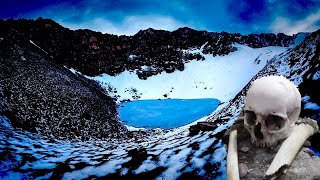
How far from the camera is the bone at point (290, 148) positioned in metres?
1.35

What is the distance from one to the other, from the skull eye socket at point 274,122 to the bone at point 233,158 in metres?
0.23

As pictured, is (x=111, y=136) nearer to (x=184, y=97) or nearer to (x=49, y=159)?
(x=49, y=159)

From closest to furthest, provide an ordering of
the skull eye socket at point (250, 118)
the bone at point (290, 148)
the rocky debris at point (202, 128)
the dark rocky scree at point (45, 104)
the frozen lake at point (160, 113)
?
the bone at point (290, 148), the skull eye socket at point (250, 118), the rocky debris at point (202, 128), the dark rocky scree at point (45, 104), the frozen lake at point (160, 113)

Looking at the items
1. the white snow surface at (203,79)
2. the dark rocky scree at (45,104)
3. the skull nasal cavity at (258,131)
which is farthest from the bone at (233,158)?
the white snow surface at (203,79)

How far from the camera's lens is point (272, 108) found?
4.75ft

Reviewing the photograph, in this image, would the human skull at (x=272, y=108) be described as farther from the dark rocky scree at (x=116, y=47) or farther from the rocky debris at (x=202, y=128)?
the dark rocky scree at (x=116, y=47)

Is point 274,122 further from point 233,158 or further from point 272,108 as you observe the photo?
point 233,158

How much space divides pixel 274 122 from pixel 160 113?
1749cm

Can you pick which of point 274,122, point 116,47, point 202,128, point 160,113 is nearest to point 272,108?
point 274,122

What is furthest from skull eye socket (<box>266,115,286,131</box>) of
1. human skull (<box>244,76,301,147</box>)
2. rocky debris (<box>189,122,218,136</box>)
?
rocky debris (<box>189,122,218,136</box>)

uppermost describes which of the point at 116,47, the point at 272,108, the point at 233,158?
the point at 116,47

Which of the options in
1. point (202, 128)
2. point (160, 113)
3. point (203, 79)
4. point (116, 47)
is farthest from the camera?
point (116, 47)

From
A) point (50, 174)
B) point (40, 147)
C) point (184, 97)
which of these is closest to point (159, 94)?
point (184, 97)

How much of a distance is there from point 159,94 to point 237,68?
9.80m
